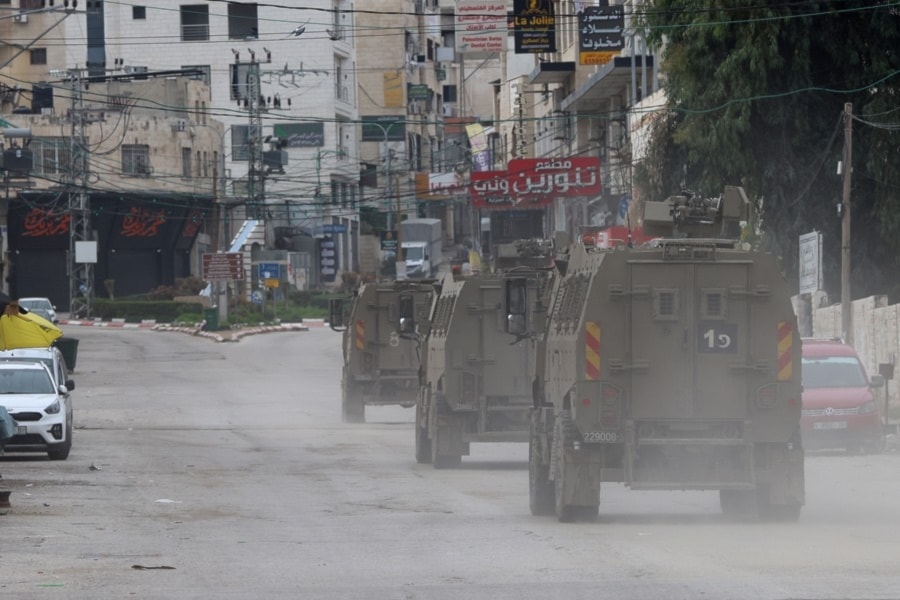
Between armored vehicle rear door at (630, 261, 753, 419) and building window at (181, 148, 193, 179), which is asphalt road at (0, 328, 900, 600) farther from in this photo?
building window at (181, 148, 193, 179)

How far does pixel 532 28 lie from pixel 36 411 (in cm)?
3786

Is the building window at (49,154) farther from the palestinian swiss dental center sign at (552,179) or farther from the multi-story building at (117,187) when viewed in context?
the palestinian swiss dental center sign at (552,179)

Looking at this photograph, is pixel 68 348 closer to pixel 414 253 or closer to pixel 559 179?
pixel 559 179

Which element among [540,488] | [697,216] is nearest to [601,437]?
[540,488]

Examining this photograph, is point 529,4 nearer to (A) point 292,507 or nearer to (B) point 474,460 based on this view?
(B) point 474,460

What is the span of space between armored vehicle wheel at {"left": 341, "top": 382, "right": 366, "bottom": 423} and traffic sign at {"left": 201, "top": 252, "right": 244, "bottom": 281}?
110ft

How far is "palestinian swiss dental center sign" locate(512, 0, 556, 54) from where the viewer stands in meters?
60.8

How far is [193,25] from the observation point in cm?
10538

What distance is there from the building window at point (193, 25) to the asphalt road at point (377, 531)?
7663cm

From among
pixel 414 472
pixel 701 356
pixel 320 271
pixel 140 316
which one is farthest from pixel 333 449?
pixel 320 271

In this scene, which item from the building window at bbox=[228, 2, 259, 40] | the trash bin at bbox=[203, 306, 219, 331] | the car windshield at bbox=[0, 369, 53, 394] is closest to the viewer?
the car windshield at bbox=[0, 369, 53, 394]

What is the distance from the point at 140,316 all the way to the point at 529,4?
27.5 m

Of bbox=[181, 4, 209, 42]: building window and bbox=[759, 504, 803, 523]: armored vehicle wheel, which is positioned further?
bbox=[181, 4, 209, 42]: building window

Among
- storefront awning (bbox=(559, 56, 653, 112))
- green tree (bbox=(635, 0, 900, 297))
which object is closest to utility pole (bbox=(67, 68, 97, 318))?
storefront awning (bbox=(559, 56, 653, 112))
